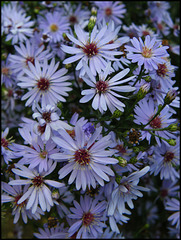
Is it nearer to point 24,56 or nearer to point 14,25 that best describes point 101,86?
point 24,56

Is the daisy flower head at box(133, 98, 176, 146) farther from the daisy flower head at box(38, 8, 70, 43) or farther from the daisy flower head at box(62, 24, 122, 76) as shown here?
the daisy flower head at box(38, 8, 70, 43)

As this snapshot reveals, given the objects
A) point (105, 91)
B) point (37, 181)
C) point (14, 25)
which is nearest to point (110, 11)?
point (14, 25)

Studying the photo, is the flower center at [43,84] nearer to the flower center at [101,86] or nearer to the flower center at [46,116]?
the flower center at [46,116]

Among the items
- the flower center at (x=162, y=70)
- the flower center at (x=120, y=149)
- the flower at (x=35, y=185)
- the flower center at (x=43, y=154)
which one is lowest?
the flower at (x=35, y=185)

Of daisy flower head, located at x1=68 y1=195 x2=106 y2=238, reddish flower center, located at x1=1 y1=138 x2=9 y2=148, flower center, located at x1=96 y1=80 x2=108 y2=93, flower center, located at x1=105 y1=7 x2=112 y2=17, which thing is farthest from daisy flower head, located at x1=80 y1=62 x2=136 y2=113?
flower center, located at x1=105 y1=7 x2=112 y2=17

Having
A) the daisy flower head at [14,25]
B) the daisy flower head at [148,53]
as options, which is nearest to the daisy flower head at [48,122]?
the daisy flower head at [148,53]

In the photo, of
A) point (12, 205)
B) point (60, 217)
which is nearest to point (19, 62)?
point (12, 205)
